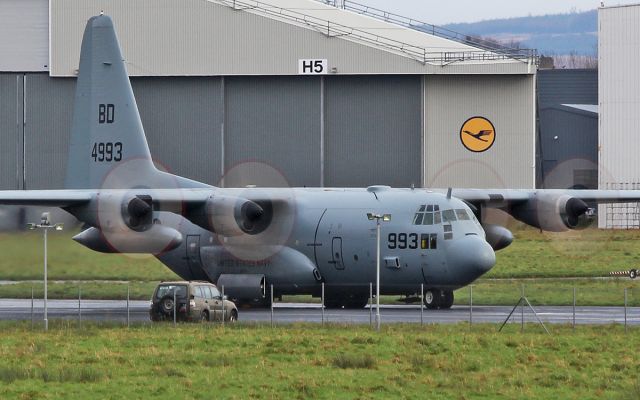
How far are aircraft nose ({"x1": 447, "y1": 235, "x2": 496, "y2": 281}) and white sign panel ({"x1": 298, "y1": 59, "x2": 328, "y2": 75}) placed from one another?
31803 mm

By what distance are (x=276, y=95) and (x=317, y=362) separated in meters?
44.1

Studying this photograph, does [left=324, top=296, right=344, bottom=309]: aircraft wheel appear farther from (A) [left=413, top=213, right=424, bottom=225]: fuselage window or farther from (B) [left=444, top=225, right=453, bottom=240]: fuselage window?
(B) [left=444, top=225, right=453, bottom=240]: fuselage window

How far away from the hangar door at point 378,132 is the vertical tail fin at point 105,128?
2504 cm

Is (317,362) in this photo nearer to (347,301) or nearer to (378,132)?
(347,301)

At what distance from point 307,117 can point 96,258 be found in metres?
26.9

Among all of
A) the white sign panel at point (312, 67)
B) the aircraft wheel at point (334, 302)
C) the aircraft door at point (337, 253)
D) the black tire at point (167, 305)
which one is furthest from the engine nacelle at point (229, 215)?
the white sign panel at point (312, 67)

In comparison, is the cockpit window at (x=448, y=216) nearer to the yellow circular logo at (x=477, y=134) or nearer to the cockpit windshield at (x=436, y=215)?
the cockpit windshield at (x=436, y=215)

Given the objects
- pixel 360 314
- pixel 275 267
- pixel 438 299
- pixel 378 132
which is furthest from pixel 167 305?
pixel 378 132

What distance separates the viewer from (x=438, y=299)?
4250 cm

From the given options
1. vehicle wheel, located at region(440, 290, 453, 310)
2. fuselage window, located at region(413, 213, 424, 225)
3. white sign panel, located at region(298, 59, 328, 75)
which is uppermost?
white sign panel, located at region(298, 59, 328, 75)

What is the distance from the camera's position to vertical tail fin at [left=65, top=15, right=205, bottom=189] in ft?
153

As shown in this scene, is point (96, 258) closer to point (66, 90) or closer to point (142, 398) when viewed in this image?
point (142, 398)

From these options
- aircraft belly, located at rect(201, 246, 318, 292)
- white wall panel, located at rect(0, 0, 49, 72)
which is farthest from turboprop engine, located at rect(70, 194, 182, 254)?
white wall panel, located at rect(0, 0, 49, 72)

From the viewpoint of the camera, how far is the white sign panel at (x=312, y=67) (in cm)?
7081
